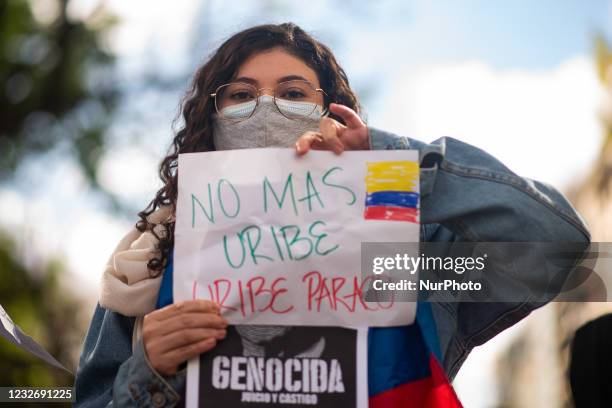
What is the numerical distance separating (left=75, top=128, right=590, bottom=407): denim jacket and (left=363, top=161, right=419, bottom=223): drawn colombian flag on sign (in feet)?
0.15

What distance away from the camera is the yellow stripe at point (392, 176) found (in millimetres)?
1616

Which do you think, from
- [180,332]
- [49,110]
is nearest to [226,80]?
[180,332]

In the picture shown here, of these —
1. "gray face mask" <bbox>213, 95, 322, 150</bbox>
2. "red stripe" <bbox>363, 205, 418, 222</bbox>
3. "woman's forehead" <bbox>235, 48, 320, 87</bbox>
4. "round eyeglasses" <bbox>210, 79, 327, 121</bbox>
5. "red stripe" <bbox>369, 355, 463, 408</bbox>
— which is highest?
"woman's forehead" <bbox>235, 48, 320, 87</bbox>

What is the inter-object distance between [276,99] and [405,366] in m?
0.75

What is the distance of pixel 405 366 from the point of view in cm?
158

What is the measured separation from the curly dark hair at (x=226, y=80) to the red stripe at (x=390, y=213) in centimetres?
48

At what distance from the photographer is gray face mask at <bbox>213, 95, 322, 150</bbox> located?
188 centimetres

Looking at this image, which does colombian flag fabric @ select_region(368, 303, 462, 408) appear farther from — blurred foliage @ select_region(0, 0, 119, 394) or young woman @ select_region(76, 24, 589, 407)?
blurred foliage @ select_region(0, 0, 119, 394)

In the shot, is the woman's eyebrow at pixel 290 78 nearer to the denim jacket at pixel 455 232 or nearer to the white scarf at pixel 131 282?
the denim jacket at pixel 455 232

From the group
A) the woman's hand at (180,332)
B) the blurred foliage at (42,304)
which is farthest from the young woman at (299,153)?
the blurred foliage at (42,304)

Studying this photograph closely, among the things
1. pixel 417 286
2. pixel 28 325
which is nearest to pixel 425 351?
pixel 417 286

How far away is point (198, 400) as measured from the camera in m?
1.55

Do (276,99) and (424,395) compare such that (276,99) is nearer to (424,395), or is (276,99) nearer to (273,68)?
(273,68)

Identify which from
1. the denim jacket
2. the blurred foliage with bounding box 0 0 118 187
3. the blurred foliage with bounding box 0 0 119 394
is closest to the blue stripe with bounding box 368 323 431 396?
the denim jacket
